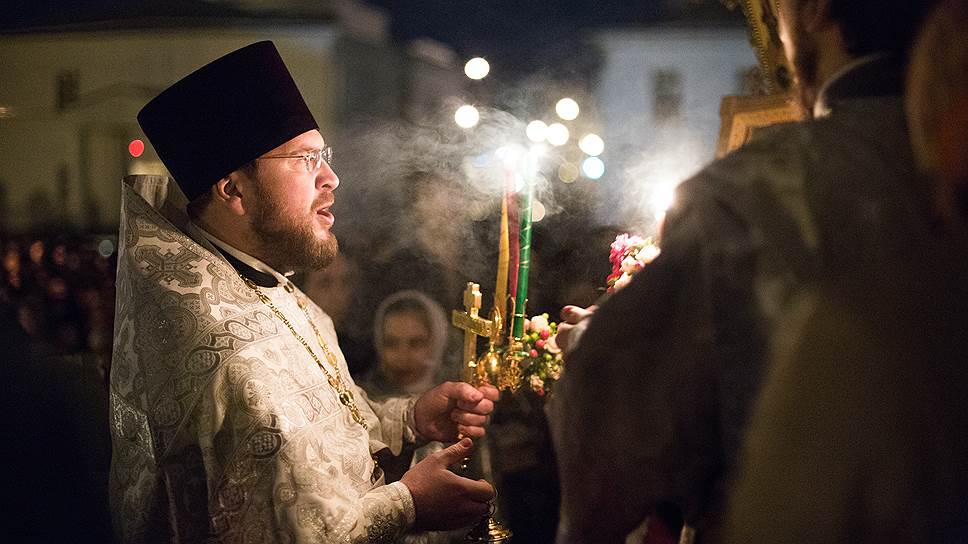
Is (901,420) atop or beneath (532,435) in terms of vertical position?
atop

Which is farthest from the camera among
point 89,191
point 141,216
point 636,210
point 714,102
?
point 89,191

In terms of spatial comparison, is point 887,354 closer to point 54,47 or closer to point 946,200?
point 946,200

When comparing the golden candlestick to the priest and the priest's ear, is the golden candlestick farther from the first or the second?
the priest's ear

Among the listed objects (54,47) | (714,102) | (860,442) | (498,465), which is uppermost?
(54,47)

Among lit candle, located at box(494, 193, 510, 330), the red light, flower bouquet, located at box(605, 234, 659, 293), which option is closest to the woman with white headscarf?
lit candle, located at box(494, 193, 510, 330)

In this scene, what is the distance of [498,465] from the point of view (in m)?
3.37

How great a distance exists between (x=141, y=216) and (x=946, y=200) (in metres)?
1.97

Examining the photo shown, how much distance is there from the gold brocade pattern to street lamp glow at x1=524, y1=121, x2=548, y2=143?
51.1 inches

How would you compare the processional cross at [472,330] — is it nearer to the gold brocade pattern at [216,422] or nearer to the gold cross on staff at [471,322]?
the gold cross on staff at [471,322]

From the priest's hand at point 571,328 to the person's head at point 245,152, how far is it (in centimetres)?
95

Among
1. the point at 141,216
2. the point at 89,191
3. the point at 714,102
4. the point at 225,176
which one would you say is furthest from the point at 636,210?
the point at 89,191

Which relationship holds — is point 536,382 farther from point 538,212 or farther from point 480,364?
point 538,212

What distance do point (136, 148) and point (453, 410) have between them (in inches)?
108

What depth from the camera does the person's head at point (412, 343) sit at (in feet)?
11.2
